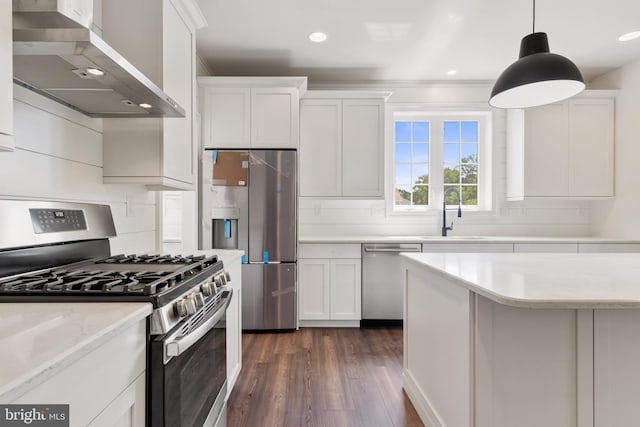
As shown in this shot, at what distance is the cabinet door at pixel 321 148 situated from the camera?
3609 millimetres

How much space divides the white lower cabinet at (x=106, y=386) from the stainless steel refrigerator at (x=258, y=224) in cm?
228

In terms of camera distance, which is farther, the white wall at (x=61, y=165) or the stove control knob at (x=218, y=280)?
the stove control knob at (x=218, y=280)

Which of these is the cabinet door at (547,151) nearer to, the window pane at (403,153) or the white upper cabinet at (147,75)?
the window pane at (403,153)

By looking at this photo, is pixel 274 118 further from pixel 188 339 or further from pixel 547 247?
pixel 547 247

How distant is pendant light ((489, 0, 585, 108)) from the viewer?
1.68 m

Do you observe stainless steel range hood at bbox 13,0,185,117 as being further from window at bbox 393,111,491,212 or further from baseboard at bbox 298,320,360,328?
window at bbox 393,111,491,212

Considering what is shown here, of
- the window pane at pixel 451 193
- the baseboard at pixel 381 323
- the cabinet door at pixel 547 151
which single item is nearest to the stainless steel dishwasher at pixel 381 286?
the baseboard at pixel 381 323

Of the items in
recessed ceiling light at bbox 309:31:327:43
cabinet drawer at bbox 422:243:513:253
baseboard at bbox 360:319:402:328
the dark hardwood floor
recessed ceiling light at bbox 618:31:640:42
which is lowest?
the dark hardwood floor

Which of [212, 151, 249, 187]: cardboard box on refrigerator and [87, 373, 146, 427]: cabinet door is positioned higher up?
[212, 151, 249, 187]: cardboard box on refrigerator

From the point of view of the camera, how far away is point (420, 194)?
412cm

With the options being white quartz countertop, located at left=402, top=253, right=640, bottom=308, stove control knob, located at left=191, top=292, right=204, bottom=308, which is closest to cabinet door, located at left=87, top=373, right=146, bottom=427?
stove control knob, located at left=191, top=292, right=204, bottom=308

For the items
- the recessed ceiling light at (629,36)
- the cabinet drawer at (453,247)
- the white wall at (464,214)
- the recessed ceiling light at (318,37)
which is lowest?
the cabinet drawer at (453,247)

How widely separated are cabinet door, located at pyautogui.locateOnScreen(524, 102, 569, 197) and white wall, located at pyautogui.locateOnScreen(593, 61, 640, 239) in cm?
55

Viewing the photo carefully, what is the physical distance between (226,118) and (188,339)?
266 centimetres
